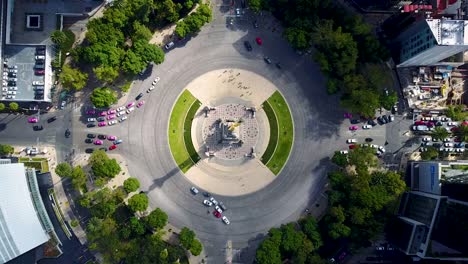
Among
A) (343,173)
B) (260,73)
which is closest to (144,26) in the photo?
(260,73)

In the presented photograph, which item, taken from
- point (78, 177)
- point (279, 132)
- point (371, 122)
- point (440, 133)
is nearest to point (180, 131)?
point (279, 132)

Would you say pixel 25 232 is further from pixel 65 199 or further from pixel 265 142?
pixel 265 142

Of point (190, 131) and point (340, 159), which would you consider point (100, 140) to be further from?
point (340, 159)

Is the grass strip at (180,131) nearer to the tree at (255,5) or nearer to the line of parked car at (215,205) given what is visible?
the line of parked car at (215,205)

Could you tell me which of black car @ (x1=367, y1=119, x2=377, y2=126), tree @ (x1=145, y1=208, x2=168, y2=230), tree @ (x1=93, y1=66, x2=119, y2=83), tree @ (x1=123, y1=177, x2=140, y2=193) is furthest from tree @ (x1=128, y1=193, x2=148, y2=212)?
black car @ (x1=367, y1=119, x2=377, y2=126)

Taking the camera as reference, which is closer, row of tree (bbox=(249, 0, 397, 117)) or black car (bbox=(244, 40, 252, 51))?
row of tree (bbox=(249, 0, 397, 117))

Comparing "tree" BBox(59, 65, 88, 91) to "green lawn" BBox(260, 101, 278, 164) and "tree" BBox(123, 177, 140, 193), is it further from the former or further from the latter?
"green lawn" BBox(260, 101, 278, 164)

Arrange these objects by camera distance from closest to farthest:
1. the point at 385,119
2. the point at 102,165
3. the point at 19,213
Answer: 1. the point at 19,213
2. the point at 102,165
3. the point at 385,119
